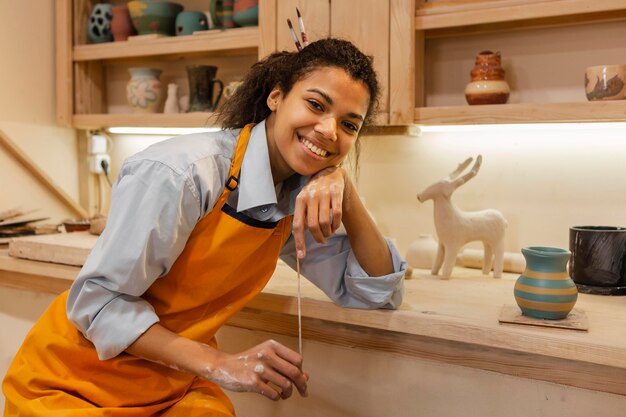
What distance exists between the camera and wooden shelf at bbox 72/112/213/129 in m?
2.23

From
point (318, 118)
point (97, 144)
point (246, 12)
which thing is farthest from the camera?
point (97, 144)

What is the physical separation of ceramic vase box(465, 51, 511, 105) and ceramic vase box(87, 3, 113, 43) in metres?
1.43

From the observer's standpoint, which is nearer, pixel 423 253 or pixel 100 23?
pixel 423 253

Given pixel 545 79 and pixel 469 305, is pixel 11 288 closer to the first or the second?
pixel 469 305

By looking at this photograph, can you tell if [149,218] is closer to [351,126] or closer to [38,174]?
[351,126]

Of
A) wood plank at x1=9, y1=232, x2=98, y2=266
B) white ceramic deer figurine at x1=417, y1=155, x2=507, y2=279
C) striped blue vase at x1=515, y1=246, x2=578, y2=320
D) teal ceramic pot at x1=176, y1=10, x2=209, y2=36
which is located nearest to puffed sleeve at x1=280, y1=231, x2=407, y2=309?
striped blue vase at x1=515, y1=246, x2=578, y2=320

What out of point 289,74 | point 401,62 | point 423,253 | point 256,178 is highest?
point 401,62

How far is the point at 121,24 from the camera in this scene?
245 cm

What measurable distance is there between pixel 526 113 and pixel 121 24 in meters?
1.54

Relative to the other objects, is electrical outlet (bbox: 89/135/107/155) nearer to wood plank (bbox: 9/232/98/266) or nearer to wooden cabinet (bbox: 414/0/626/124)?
wood plank (bbox: 9/232/98/266)

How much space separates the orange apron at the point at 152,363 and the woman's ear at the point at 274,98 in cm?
8

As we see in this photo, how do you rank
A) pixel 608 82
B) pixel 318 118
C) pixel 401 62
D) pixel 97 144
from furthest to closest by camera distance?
1. pixel 97 144
2. pixel 401 62
3. pixel 608 82
4. pixel 318 118

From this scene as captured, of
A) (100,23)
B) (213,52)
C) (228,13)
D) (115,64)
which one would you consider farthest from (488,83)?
(115,64)

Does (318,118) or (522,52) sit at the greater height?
(522,52)
